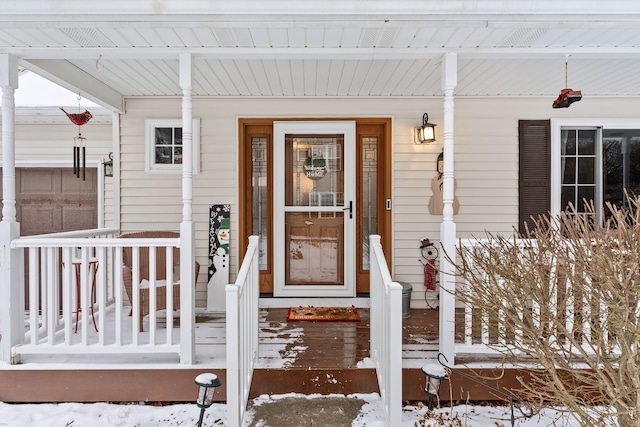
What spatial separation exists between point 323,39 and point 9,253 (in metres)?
2.65

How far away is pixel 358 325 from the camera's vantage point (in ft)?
12.1

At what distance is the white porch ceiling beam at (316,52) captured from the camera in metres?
2.80

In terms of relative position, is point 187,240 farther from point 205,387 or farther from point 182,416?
point 182,416

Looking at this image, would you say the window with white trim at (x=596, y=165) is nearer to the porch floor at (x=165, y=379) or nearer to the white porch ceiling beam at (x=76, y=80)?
the porch floor at (x=165, y=379)

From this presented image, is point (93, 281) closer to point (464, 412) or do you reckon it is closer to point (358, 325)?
point (358, 325)

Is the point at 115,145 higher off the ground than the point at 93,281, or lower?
higher

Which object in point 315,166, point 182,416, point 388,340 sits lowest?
point 182,416

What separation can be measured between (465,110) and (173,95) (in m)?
3.16

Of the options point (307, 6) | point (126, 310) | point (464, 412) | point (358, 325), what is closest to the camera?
point (307, 6)

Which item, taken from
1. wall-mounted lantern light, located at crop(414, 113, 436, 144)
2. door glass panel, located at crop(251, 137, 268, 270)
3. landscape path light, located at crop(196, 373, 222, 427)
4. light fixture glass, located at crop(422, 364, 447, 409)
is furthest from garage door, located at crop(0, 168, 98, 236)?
light fixture glass, located at crop(422, 364, 447, 409)

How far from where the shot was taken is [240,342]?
2295 millimetres

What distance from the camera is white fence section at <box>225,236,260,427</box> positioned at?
2191 mm

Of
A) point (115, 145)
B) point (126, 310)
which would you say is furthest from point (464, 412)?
point (115, 145)

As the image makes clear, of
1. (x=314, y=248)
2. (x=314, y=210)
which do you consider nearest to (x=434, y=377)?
(x=314, y=248)
